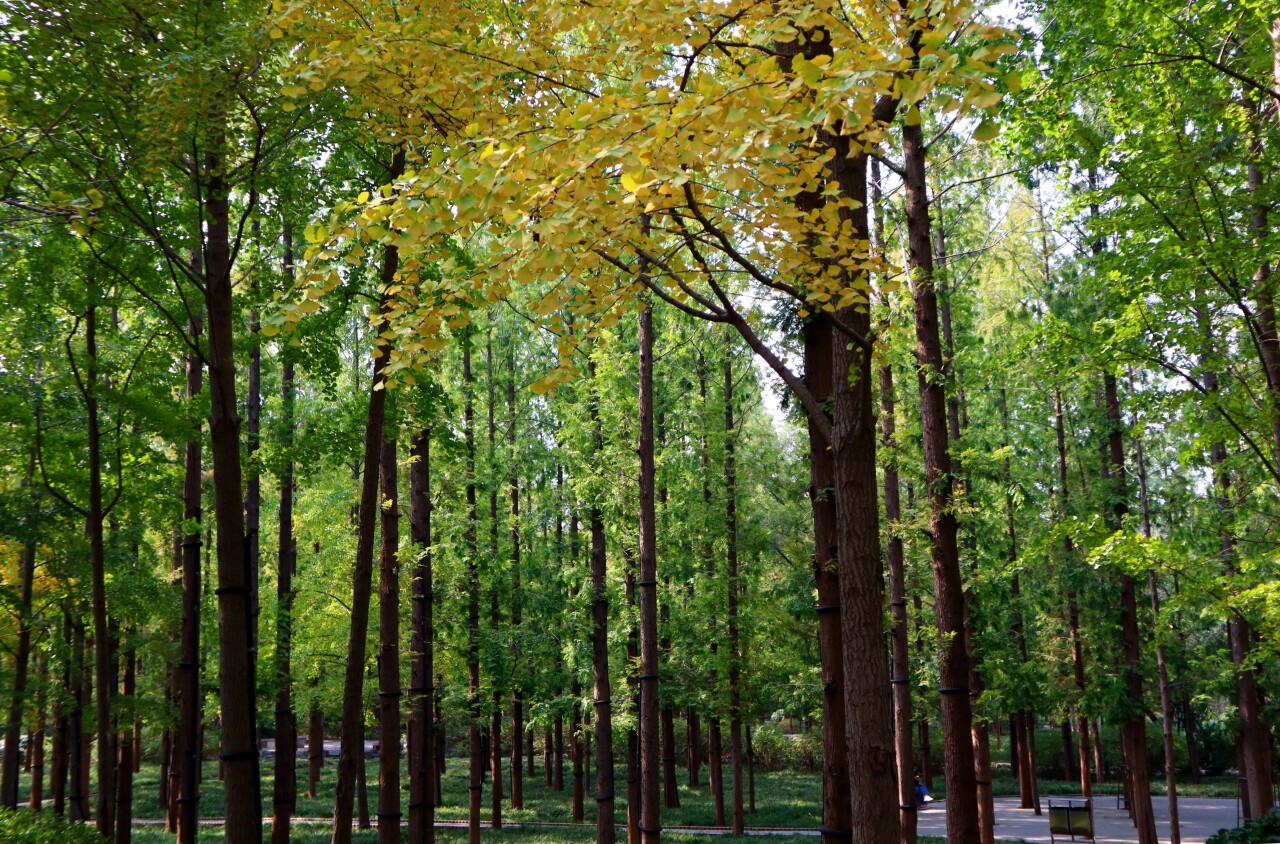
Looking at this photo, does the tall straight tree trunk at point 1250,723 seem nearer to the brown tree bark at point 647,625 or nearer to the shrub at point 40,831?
the brown tree bark at point 647,625

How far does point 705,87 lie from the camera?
2.68 metres

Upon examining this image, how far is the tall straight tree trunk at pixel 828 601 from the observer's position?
17.1 ft

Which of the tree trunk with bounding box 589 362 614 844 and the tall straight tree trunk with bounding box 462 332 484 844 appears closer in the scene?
the tree trunk with bounding box 589 362 614 844

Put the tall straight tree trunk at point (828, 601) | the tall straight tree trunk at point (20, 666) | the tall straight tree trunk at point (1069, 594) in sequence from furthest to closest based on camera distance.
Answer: the tall straight tree trunk at point (1069, 594) → the tall straight tree trunk at point (20, 666) → the tall straight tree trunk at point (828, 601)

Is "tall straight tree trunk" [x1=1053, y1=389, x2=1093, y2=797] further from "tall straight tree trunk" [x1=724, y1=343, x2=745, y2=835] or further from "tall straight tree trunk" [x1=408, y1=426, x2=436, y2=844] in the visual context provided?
"tall straight tree trunk" [x1=408, y1=426, x2=436, y2=844]

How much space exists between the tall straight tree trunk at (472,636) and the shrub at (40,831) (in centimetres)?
824

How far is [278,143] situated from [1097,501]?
1623 centimetres

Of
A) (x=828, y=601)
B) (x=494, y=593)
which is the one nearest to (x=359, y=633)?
(x=828, y=601)

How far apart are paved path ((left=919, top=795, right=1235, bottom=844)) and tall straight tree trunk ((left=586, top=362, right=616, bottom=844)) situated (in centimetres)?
872

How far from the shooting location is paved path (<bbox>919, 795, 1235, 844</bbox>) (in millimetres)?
19438

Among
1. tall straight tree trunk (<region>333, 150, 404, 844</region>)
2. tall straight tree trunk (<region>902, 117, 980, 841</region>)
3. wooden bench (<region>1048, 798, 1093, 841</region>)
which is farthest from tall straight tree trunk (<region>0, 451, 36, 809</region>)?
wooden bench (<region>1048, 798, 1093, 841</region>)

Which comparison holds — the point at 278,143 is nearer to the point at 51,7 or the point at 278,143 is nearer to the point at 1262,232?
the point at 51,7

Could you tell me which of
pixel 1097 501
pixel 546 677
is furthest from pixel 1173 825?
pixel 546 677

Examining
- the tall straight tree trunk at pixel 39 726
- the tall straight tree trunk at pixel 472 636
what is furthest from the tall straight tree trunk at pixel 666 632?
the tall straight tree trunk at pixel 39 726
